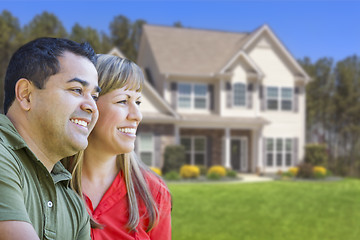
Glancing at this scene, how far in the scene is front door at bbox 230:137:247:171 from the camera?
73.5ft

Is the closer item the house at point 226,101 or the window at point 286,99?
the house at point 226,101

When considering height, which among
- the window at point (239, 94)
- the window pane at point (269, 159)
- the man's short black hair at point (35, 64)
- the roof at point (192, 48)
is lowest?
the window pane at point (269, 159)

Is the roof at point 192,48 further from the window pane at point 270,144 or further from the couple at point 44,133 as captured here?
the couple at point 44,133

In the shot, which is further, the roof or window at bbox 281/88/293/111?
window at bbox 281/88/293/111

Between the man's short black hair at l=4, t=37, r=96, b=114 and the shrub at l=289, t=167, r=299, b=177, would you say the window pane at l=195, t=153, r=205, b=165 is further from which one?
the man's short black hair at l=4, t=37, r=96, b=114

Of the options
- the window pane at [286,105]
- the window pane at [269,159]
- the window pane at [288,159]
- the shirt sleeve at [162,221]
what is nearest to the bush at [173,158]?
the window pane at [269,159]

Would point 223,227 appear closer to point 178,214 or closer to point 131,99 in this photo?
point 178,214

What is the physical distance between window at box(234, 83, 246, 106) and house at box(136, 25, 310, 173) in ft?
0.17

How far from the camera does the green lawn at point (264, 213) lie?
795cm

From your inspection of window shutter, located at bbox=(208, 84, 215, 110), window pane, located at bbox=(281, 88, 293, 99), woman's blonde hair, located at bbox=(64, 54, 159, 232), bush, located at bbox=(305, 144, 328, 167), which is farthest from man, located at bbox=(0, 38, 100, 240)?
window pane, located at bbox=(281, 88, 293, 99)

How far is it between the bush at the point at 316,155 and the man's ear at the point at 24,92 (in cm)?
2152

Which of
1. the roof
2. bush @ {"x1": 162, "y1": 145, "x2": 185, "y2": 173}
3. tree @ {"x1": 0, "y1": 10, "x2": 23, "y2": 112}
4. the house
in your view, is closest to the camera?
bush @ {"x1": 162, "y1": 145, "x2": 185, "y2": 173}

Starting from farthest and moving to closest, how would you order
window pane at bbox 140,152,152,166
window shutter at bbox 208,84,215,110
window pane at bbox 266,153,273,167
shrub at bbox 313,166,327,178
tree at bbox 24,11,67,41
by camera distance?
tree at bbox 24,11,67,41, window pane at bbox 266,153,273,167, window shutter at bbox 208,84,215,110, window pane at bbox 140,152,152,166, shrub at bbox 313,166,327,178

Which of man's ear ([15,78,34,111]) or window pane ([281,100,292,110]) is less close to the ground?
window pane ([281,100,292,110])
